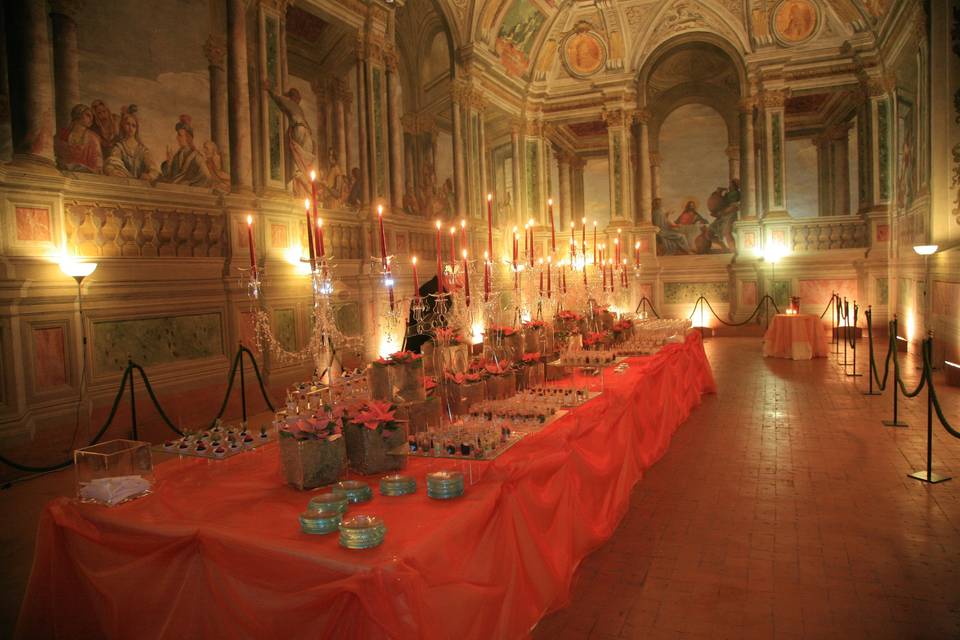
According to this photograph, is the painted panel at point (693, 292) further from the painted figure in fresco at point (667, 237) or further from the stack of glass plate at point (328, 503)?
the stack of glass plate at point (328, 503)

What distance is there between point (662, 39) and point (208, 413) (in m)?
16.4

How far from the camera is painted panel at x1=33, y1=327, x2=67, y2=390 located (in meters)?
6.50

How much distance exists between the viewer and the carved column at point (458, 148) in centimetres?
1516

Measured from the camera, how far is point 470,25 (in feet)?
49.3

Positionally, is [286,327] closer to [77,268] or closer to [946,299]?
[77,268]

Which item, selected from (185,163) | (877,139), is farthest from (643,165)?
(185,163)

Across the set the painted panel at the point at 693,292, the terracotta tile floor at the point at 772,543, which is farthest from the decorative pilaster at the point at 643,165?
the terracotta tile floor at the point at 772,543

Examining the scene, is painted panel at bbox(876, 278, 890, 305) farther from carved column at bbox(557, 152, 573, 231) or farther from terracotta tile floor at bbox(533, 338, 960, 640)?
terracotta tile floor at bbox(533, 338, 960, 640)

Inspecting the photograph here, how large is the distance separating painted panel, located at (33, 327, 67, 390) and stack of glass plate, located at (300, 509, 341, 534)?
572 cm

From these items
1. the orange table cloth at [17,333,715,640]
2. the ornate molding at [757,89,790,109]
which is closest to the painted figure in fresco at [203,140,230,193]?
the orange table cloth at [17,333,715,640]

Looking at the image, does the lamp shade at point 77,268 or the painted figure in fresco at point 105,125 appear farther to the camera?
the painted figure in fresco at point 105,125

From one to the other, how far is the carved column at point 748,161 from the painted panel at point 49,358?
55.3 ft

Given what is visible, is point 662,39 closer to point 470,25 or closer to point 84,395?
point 470,25

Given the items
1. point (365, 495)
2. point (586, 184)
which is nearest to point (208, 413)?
point (365, 495)
